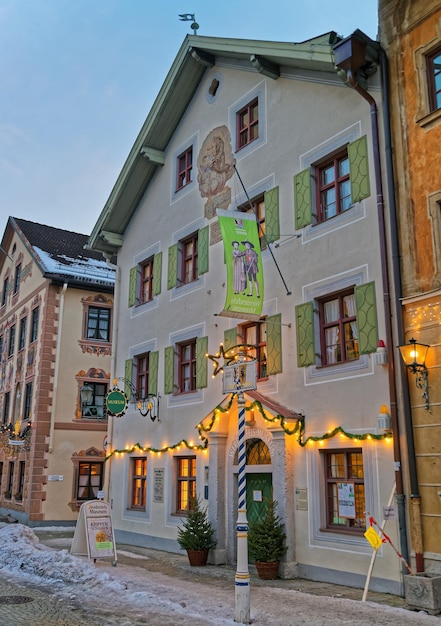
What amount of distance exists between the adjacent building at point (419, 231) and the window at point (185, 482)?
7.46 m

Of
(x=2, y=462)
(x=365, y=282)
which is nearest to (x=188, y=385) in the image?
(x=365, y=282)

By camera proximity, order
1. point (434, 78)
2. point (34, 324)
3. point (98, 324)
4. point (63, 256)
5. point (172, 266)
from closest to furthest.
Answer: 1. point (434, 78)
2. point (172, 266)
3. point (98, 324)
4. point (34, 324)
5. point (63, 256)

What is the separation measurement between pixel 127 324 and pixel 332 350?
1002 cm

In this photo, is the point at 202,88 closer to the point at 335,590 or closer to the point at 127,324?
the point at 127,324

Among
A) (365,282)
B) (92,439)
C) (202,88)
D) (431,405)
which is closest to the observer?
(431,405)

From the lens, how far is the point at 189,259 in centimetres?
1933

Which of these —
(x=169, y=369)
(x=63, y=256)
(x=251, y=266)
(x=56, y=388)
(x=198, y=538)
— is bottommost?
(x=198, y=538)

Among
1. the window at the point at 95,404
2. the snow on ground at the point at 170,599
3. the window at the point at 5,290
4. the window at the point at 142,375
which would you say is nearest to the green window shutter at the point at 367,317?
the snow on ground at the point at 170,599

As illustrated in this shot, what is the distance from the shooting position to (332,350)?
44.4ft

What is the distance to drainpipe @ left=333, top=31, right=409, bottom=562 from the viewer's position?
36.7 feet

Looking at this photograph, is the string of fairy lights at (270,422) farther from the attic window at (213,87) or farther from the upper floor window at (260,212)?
the attic window at (213,87)

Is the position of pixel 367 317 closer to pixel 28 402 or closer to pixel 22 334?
pixel 28 402

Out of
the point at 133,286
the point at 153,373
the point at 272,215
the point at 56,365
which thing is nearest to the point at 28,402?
the point at 56,365

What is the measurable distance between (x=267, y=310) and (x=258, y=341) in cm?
87
